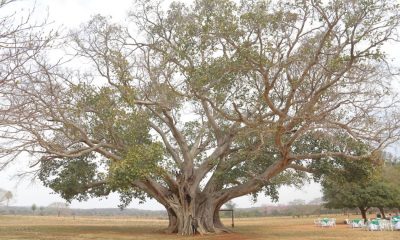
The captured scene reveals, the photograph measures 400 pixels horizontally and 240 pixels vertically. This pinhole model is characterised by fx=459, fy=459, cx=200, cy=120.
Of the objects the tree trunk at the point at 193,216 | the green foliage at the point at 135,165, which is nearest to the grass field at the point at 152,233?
the tree trunk at the point at 193,216

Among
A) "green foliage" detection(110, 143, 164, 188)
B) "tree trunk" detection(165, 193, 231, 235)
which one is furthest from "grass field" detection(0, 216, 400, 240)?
"green foliage" detection(110, 143, 164, 188)

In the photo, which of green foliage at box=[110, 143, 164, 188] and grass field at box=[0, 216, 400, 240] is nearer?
green foliage at box=[110, 143, 164, 188]

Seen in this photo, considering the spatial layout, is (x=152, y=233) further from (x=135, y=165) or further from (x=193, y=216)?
(x=135, y=165)

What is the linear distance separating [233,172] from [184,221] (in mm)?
3682

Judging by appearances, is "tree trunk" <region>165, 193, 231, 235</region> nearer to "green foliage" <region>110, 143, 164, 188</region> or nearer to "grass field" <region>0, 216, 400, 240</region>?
"grass field" <region>0, 216, 400, 240</region>

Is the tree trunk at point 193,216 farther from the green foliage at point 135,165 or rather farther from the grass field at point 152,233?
the green foliage at point 135,165

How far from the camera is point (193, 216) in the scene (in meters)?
24.2

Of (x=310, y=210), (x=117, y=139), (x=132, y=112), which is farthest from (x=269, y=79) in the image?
(x=310, y=210)

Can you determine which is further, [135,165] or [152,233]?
[152,233]

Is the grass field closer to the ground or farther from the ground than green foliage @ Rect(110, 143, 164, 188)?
closer to the ground

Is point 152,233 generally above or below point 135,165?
below

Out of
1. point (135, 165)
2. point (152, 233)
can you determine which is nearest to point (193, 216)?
point (152, 233)

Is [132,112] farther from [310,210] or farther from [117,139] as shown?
Result: [310,210]

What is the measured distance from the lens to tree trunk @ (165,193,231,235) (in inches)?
944
